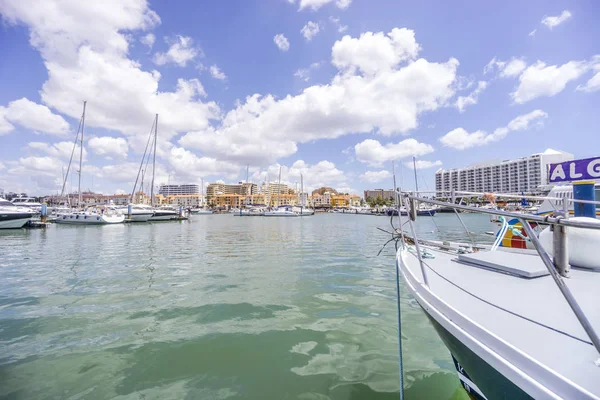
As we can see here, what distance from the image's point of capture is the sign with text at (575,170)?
1078 cm

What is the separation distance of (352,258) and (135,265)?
30.6 feet

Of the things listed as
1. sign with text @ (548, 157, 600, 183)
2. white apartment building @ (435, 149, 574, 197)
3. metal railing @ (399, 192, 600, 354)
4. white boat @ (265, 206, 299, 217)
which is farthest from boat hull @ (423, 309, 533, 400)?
white apartment building @ (435, 149, 574, 197)

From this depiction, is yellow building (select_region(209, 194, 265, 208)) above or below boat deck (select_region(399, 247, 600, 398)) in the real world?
above

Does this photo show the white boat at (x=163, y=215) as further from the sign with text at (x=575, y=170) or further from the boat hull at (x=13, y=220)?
the sign with text at (x=575, y=170)

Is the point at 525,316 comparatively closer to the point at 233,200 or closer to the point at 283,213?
the point at 283,213

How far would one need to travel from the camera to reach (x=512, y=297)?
8.73 feet

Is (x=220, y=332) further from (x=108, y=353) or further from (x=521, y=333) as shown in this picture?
(x=521, y=333)

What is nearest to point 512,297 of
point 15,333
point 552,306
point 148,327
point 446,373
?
point 552,306

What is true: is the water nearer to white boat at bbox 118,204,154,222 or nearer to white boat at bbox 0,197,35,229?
white boat at bbox 0,197,35,229

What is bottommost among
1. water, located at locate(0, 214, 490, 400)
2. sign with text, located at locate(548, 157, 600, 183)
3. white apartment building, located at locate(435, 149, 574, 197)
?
water, located at locate(0, 214, 490, 400)

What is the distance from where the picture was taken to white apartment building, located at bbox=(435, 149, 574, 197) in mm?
106438

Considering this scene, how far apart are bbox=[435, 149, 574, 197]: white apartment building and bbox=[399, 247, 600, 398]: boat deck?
11468cm

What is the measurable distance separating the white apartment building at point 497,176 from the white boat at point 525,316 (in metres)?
114

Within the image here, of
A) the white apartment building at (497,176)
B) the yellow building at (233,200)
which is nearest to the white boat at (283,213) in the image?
the white apartment building at (497,176)
